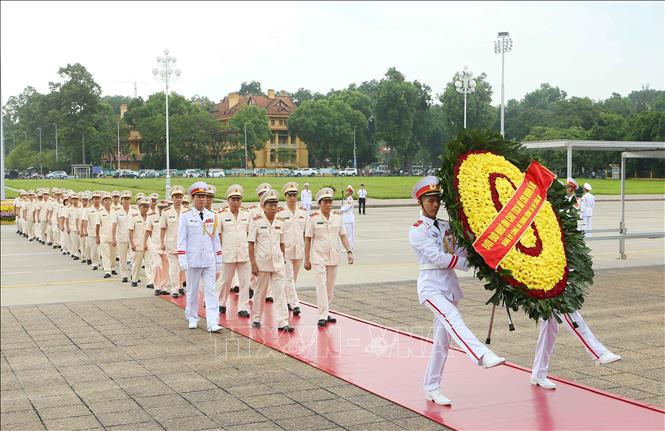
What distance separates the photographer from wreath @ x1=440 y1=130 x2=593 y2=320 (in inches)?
242

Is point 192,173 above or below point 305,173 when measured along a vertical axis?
above

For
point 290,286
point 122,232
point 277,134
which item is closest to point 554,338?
point 290,286

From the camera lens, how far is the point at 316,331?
9.89m

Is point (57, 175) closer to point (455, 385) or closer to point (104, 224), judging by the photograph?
point (104, 224)

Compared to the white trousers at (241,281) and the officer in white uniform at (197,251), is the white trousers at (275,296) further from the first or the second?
the white trousers at (241,281)

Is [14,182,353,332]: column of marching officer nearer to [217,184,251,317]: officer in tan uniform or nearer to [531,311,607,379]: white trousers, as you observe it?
[217,184,251,317]: officer in tan uniform

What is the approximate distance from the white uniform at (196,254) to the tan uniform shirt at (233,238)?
23.4 inches

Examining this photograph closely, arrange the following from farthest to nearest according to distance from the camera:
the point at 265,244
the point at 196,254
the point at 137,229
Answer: the point at 137,229 → the point at 196,254 → the point at 265,244

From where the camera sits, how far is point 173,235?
13023 millimetres

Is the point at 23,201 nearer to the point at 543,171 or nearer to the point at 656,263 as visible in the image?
the point at 656,263

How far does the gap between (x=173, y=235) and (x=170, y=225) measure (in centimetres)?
21

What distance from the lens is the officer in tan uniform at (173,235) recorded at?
12.9 m

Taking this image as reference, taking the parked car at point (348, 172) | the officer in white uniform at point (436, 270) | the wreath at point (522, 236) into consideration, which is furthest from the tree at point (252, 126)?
the officer in white uniform at point (436, 270)

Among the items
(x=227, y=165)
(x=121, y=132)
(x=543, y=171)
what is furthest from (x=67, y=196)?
(x=227, y=165)
